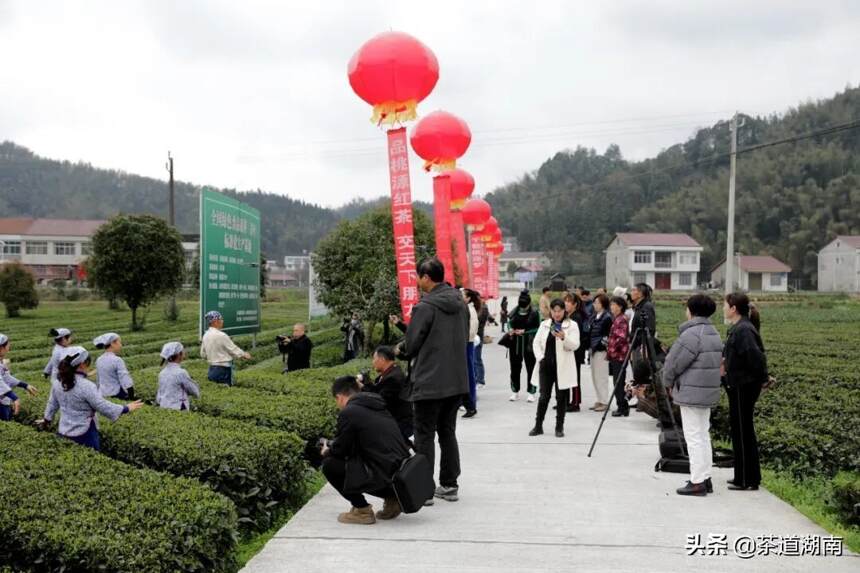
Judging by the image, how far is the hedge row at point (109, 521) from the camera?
11.0 ft

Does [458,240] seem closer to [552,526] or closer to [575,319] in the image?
[575,319]

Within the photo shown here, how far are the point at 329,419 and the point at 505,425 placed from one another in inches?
94.2

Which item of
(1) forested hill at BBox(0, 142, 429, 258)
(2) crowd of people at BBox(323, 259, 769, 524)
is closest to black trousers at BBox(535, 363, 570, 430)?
(2) crowd of people at BBox(323, 259, 769, 524)

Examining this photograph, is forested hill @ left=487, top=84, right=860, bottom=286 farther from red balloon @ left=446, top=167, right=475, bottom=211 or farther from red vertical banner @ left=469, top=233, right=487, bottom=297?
red balloon @ left=446, top=167, right=475, bottom=211

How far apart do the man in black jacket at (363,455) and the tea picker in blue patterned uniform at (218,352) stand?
4.15 m

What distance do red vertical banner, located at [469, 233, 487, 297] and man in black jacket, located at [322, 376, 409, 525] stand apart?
19756 mm

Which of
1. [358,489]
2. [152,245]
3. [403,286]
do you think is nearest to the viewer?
[358,489]

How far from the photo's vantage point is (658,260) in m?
71.1

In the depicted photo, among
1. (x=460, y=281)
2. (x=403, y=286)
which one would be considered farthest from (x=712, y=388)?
(x=460, y=281)

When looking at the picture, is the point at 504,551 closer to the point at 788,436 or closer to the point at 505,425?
the point at 788,436

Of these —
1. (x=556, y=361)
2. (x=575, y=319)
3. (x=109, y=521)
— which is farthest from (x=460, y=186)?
(x=109, y=521)

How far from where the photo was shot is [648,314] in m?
8.20

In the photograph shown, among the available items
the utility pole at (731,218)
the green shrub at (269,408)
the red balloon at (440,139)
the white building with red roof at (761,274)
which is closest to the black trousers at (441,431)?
the green shrub at (269,408)

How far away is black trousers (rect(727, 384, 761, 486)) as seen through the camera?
18.2 ft
